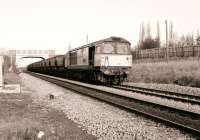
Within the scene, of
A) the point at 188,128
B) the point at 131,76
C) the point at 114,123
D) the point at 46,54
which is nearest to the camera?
the point at 188,128

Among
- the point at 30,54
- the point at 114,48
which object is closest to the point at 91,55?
the point at 114,48

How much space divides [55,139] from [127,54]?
1661 centimetres

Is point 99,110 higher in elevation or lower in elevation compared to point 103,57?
lower

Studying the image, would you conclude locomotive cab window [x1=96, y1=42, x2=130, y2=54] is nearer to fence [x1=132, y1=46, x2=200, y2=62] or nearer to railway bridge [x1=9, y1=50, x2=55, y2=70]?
fence [x1=132, y1=46, x2=200, y2=62]

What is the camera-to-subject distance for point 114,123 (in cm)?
884

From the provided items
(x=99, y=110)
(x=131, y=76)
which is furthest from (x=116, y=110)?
(x=131, y=76)

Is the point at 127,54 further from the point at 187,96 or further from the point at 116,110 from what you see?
the point at 116,110

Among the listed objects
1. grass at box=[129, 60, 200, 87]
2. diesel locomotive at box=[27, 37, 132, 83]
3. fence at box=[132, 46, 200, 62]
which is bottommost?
grass at box=[129, 60, 200, 87]

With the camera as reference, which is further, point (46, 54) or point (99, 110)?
point (46, 54)

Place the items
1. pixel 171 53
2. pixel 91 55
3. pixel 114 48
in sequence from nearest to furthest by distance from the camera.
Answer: pixel 114 48 → pixel 91 55 → pixel 171 53

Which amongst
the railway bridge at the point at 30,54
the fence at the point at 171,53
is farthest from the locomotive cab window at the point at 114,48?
the railway bridge at the point at 30,54

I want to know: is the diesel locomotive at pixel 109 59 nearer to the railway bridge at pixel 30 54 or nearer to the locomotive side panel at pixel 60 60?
the locomotive side panel at pixel 60 60

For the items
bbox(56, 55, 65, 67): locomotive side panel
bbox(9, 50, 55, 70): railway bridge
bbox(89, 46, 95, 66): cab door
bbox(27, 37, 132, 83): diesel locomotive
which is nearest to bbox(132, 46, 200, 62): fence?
bbox(56, 55, 65, 67): locomotive side panel

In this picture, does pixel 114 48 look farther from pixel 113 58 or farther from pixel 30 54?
pixel 30 54
